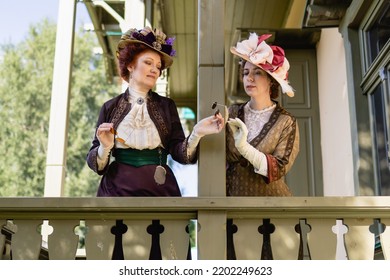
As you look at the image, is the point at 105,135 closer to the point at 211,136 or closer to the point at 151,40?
the point at 211,136

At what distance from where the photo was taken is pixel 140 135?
10.6 feet

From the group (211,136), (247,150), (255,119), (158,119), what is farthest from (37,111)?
(247,150)

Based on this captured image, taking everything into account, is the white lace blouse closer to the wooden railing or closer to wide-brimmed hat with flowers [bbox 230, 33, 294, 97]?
wide-brimmed hat with flowers [bbox 230, 33, 294, 97]

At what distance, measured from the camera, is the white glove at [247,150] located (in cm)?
293

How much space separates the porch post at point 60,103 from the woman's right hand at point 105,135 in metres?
3.66

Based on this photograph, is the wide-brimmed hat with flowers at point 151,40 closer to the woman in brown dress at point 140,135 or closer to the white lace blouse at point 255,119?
the woman in brown dress at point 140,135

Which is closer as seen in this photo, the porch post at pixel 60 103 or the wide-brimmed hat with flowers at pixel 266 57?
the wide-brimmed hat with flowers at pixel 266 57

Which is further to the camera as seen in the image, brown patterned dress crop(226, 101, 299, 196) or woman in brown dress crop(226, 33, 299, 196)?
brown patterned dress crop(226, 101, 299, 196)

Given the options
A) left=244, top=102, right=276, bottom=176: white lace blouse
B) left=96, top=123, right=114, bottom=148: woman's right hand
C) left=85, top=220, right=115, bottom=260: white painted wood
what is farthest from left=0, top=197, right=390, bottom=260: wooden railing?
left=244, top=102, right=276, bottom=176: white lace blouse

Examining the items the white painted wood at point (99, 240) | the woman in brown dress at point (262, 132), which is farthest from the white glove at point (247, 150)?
the white painted wood at point (99, 240)

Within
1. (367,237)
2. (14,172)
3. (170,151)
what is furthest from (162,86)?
(14,172)

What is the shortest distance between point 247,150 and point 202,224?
41 centimetres

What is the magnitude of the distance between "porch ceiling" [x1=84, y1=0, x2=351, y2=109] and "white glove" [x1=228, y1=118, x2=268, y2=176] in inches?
104

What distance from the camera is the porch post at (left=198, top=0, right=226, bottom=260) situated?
2857 millimetres
